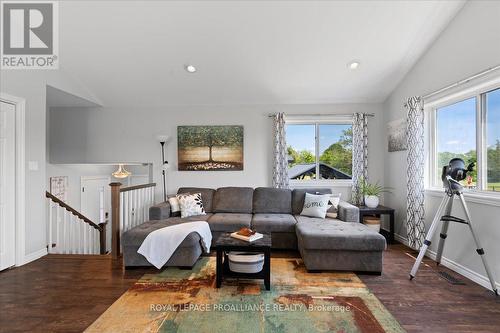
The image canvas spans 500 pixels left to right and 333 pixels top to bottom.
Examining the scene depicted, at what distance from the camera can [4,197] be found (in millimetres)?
3098

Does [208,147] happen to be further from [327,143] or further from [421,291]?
[421,291]

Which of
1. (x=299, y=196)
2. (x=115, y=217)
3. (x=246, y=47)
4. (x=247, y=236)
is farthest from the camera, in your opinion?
(x=299, y=196)

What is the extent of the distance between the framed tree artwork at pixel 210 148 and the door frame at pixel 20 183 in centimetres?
222

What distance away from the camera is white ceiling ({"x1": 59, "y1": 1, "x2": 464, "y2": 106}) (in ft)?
9.84

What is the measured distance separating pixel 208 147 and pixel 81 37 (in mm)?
2444

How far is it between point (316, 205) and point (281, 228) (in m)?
0.74

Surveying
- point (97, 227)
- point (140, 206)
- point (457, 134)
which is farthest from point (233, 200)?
point (457, 134)

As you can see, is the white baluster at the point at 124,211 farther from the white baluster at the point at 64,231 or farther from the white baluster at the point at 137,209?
the white baluster at the point at 64,231

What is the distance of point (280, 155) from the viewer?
183 inches

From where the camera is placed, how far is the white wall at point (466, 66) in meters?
2.56

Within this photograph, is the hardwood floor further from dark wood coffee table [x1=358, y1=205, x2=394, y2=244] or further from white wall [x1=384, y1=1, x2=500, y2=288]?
dark wood coffee table [x1=358, y1=205, x2=394, y2=244]

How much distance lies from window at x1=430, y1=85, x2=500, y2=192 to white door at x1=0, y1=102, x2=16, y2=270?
18.1ft

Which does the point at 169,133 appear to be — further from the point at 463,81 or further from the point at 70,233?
the point at 463,81

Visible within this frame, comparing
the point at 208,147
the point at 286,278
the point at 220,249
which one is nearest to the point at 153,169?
the point at 208,147
